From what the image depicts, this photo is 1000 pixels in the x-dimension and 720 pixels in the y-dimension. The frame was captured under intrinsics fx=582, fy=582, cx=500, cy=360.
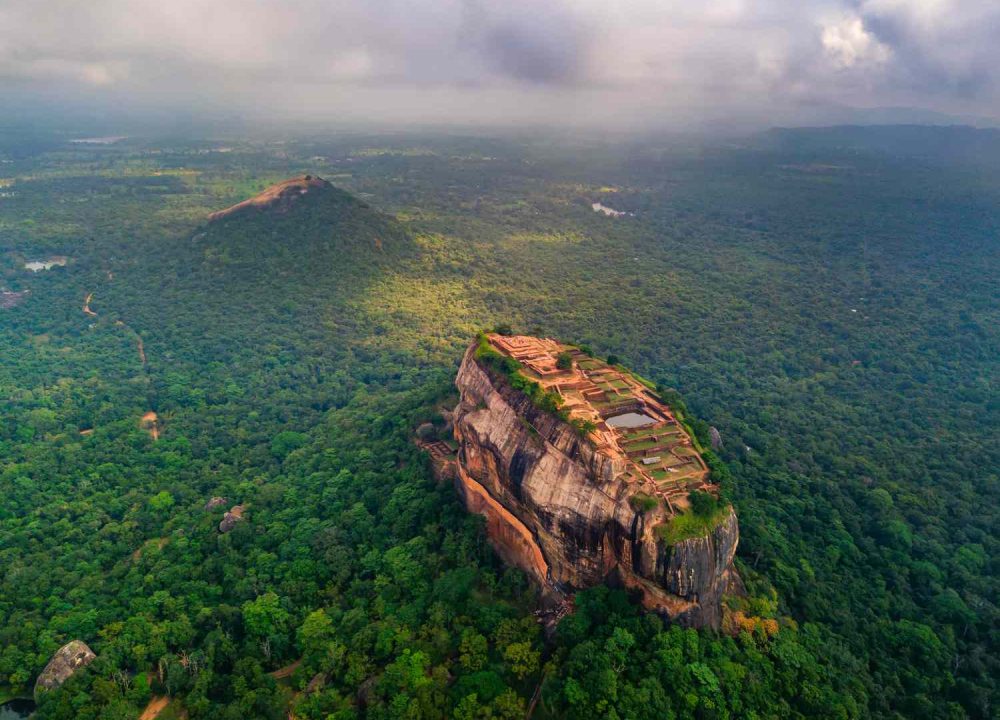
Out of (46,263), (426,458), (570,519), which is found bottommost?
(426,458)

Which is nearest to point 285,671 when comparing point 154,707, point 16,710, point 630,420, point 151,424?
point 154,707

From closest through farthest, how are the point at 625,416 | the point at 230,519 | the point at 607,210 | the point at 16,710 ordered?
the point at 16,710 → the point at 625,416 → the point at 230,519 → the point at 607,210

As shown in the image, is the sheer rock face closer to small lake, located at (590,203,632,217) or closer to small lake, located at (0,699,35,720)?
small lake, located at (0,699,35,720)

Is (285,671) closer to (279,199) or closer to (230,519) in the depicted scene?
(230,519)

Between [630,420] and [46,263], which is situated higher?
[630,420]

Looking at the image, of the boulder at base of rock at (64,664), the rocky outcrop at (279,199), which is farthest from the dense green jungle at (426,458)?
the rocky outcrop at (279,199)

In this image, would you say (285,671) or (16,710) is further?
(285,671)

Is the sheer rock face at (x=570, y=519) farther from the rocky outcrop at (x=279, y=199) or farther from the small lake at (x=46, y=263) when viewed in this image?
the small lake at (x=46, y=263)
